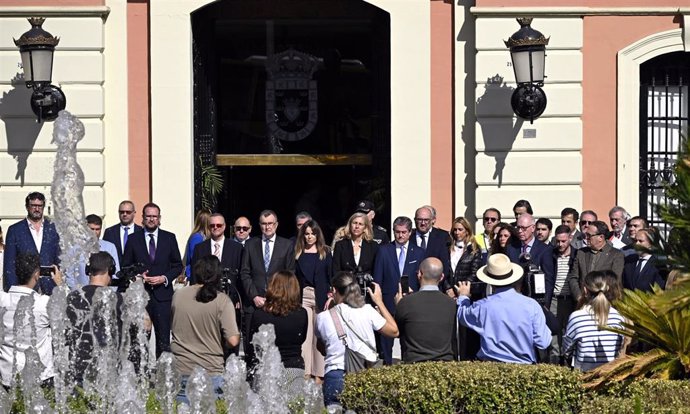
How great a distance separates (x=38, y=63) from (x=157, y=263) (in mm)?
2931

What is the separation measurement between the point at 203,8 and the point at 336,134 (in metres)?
2.52

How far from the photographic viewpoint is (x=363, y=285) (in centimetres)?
1414

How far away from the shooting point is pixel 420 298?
11.9m

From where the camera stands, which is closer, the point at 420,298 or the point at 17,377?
the point at 17,377

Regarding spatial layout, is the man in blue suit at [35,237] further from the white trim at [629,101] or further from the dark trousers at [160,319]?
the white trim at [629,101]

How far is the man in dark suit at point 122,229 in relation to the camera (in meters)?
15.9

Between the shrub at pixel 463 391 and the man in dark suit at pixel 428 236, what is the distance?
4685 mm

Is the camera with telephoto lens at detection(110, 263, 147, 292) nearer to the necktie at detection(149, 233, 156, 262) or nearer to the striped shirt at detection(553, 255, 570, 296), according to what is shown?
the necktie at detection(149, 233, 156, 262)

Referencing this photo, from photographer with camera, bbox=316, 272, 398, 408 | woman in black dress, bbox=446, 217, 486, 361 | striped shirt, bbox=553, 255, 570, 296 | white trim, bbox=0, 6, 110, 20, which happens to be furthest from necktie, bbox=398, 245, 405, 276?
white trim, bbox=0, 6, 110, 20

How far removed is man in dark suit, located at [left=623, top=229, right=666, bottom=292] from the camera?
14039 millimetres

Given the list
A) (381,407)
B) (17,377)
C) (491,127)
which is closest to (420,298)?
(381,407)

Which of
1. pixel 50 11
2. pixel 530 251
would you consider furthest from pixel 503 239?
pixel 50 11

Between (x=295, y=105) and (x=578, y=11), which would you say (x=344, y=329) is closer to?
(x=578, y=11)

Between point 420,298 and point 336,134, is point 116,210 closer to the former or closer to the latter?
point 336,134
